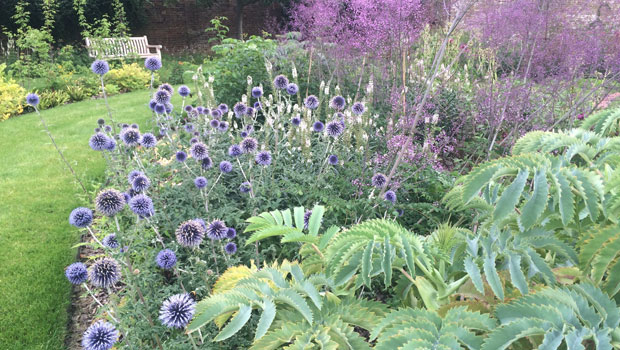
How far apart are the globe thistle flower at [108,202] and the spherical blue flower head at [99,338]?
51cm

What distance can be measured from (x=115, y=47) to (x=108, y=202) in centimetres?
1153

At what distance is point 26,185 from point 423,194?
426 cm

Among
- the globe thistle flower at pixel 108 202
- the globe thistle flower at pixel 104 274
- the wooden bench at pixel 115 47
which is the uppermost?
the globe thistle flower at pixel 108 202

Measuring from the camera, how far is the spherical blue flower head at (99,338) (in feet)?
4.81

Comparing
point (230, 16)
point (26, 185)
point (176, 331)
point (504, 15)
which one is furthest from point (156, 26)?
point (176, 331)

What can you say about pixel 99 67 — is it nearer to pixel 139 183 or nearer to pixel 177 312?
pixel 139 183

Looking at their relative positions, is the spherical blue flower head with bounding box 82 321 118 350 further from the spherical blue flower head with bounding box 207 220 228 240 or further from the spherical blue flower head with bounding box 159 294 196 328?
the spherical blue flower head with bounding box 207 220 228 240

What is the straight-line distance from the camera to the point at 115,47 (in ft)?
38.6

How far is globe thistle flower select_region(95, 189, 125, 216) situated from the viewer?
5.98ft

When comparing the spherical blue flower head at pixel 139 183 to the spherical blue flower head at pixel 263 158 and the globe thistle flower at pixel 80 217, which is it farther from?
the spherical blue flower head at pixel 263 158

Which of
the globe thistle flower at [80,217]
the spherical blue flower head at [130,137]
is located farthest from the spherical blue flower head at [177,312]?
the spherical blue flower head at [130,137]

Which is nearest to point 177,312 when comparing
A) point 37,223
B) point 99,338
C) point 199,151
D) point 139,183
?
point 99,338

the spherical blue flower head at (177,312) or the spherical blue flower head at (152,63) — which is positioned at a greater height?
the spherical blue flower head at (152,63)

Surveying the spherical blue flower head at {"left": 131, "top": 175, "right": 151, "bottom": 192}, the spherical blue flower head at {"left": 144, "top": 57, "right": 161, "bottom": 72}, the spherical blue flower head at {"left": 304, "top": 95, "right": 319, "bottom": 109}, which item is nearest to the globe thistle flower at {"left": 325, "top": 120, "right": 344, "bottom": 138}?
the spherical blue flower head at {"left": 304, "top": 95, "right": 319, "bottom": 109}
